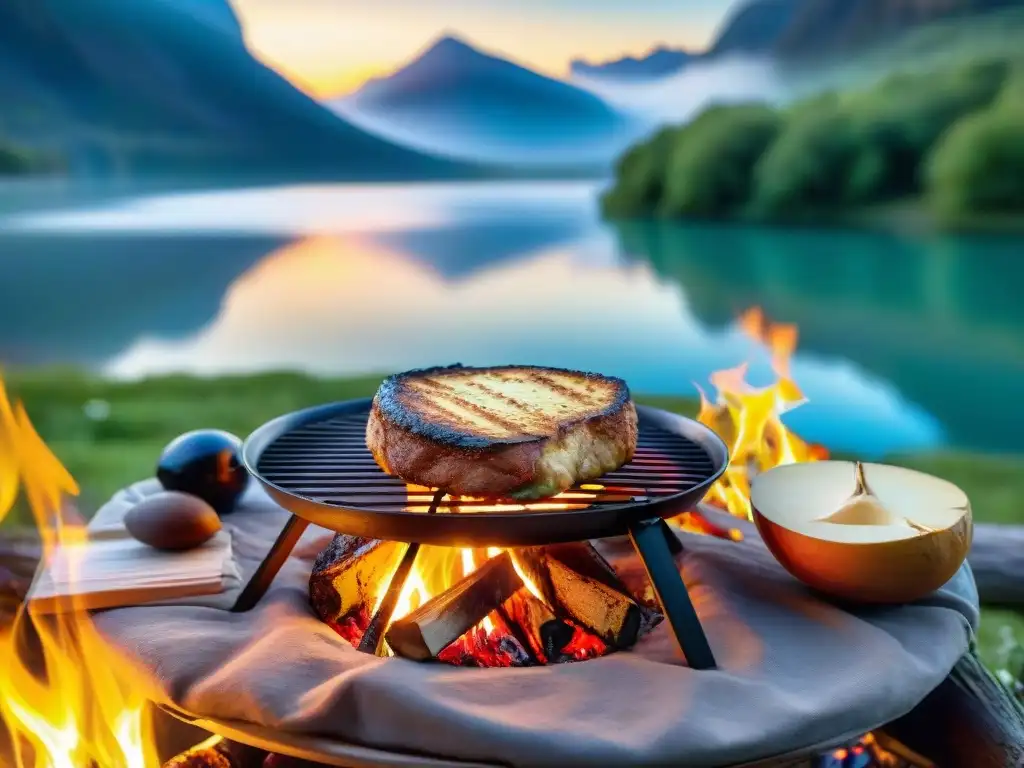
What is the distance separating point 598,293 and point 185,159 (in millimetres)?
3965

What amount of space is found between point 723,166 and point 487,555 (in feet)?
17.0

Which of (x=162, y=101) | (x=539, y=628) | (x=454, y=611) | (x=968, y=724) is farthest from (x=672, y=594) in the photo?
(x=162, y=101)

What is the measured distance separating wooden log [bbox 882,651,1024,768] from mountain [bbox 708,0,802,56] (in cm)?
593

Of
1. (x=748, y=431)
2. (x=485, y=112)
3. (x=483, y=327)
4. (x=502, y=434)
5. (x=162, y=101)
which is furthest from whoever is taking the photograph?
(x=162, y=101)

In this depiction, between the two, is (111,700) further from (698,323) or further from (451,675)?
(698,323)

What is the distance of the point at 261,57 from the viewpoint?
7.63 m

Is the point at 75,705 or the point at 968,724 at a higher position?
the point at 75,705

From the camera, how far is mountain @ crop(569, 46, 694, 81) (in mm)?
7289

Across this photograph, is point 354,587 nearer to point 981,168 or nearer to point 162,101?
point 981,168

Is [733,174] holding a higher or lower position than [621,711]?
higher

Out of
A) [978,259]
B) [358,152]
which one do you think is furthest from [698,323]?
[358,152]

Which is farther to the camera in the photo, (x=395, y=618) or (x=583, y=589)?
(x=395, y=618)

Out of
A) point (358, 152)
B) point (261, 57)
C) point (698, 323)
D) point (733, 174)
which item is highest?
point (261, 57)

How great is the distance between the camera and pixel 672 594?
6.73ft
